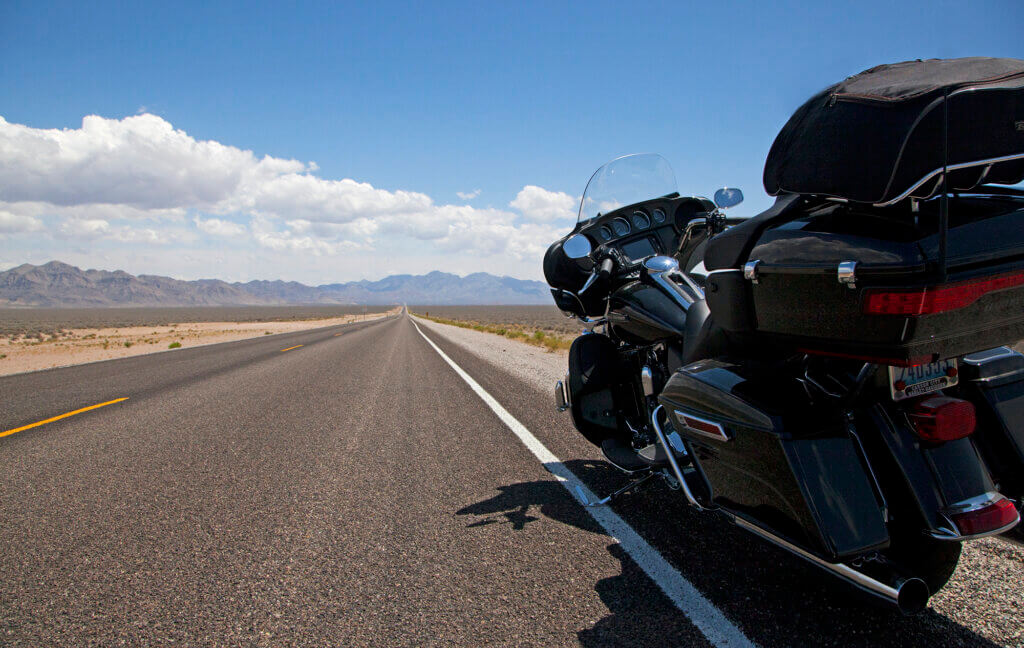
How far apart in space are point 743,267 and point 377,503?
8.51ft

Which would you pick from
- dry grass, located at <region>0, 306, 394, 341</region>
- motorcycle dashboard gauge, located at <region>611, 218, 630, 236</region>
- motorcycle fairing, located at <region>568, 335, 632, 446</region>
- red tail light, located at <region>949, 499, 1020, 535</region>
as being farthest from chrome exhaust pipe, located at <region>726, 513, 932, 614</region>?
dry grass, located at <region>0, 306, 394, 341</region>

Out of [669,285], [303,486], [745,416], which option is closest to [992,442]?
[745,416]

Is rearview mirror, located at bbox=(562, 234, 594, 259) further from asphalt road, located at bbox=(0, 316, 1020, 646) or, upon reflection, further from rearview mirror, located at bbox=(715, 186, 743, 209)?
asphalt road, located at bbox=(0, 316, 1020, 646)

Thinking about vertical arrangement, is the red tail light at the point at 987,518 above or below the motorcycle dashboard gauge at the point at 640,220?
below

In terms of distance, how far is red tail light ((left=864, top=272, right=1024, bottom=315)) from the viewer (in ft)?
4.91

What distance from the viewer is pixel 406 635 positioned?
6.72 feet

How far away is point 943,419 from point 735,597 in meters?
1.07

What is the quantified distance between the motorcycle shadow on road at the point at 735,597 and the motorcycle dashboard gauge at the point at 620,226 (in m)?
1.86

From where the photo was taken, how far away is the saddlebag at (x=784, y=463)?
1.65 m

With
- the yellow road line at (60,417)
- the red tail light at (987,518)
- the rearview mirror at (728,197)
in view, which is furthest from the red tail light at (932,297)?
the yellow road line at (60,417)

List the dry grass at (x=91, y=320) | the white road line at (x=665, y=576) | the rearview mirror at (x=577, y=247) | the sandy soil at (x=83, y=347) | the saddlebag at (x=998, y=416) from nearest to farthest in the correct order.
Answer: the saddlebag at (x=998, y=416)
the white road line at (x=665, y=576)
the rearview mirror at (x=577, y=247)
the sandy soil at (x=83, y=347)
the dry grass at (x=91, y=320)

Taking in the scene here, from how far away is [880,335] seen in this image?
62.4 inches

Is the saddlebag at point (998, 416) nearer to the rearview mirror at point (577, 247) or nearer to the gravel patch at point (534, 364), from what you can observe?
the rearview mirror at point (577, 247)

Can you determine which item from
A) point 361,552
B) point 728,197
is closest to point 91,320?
point 361,552
